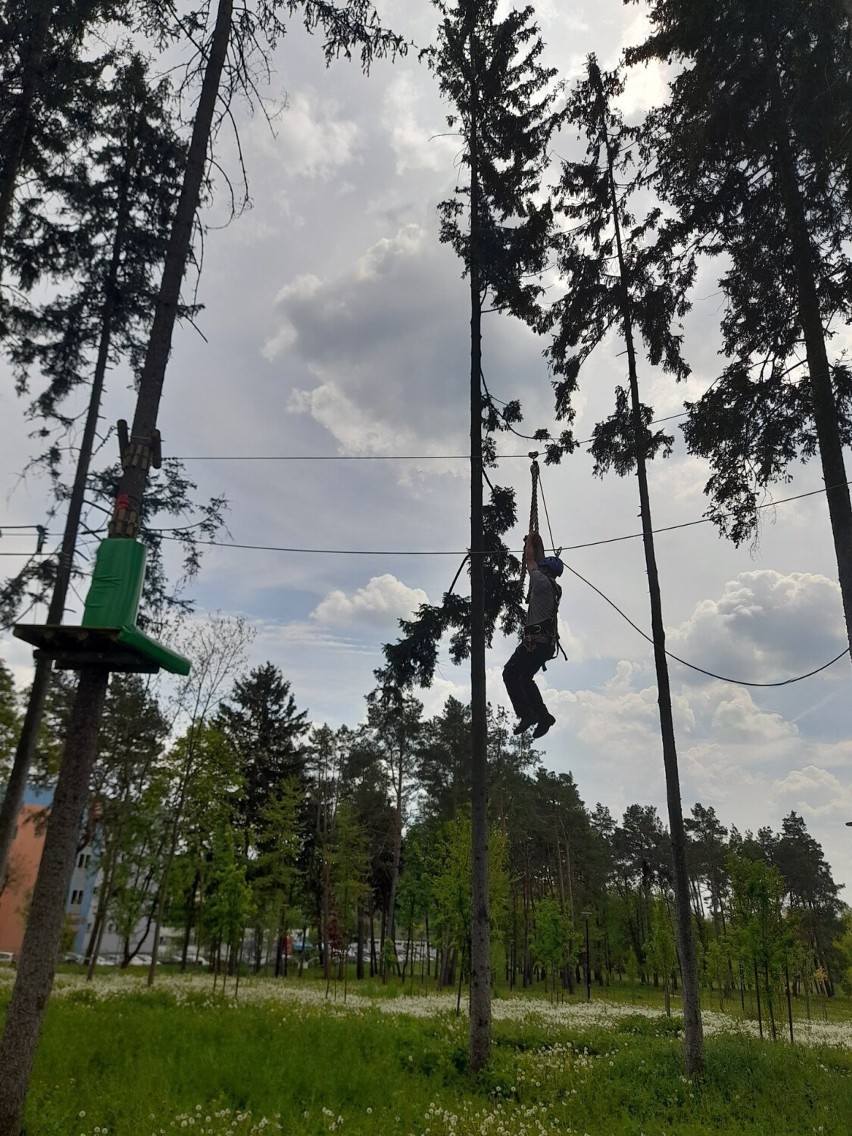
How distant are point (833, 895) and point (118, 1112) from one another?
261 feet

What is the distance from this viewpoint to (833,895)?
6700cm

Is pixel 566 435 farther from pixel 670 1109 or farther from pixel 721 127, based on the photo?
pixel 670 1109

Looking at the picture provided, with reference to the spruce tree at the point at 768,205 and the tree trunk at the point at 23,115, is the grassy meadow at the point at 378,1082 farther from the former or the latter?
the tree trunk at the point at 23,115

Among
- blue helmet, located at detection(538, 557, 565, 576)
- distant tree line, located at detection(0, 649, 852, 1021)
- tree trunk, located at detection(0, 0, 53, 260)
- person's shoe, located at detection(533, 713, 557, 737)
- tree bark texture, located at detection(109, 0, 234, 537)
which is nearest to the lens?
tree bark texture, located at detection(109, 0, 234, 537)

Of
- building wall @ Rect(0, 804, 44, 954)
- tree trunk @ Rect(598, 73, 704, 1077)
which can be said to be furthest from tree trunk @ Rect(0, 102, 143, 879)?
building wall @ Rect(0, 804, 44, 954)

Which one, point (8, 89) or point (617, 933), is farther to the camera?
point (617, 933)

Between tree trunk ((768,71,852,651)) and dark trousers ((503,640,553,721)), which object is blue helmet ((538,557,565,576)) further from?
tree trunk ((768,71,852,651))

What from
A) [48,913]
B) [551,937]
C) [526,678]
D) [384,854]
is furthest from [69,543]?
[384,854]

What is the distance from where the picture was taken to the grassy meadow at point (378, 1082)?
8008 mm

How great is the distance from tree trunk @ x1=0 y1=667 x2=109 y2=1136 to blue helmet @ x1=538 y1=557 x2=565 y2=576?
19.4 ft

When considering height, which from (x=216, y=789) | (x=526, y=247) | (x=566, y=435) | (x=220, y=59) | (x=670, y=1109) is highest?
(x=526, y=247)

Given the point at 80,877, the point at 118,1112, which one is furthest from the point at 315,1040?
the point at 80,877

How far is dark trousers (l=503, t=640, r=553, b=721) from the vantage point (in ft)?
30.7

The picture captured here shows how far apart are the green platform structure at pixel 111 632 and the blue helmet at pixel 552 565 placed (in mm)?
5151
